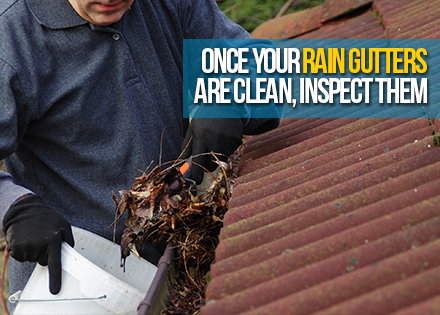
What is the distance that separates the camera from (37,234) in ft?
5.50

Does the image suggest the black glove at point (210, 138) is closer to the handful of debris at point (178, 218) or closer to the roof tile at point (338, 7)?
the handful of debris at point (178, 218)

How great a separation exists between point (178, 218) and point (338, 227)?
74 cm

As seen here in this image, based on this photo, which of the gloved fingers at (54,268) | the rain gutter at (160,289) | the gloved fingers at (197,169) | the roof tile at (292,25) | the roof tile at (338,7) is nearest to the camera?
the rain gutter at (160,289)

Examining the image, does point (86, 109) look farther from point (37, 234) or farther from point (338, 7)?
point (338, 7)

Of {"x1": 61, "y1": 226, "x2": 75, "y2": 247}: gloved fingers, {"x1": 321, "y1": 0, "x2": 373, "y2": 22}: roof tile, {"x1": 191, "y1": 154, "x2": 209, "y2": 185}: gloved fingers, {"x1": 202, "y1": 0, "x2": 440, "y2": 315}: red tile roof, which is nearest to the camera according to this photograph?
{"x1": 202, "y1": 0, "x2": 440, "y2": 315}: red tile roof

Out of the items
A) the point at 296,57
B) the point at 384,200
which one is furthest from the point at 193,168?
the point at 296,57

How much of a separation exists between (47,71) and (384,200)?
1.60 metres

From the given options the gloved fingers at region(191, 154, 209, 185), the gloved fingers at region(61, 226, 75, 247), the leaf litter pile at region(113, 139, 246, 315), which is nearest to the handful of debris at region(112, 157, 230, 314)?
the leaf litter pile at region(113, 139, 246, 315)

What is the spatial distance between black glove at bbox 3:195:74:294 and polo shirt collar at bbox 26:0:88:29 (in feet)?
2.74

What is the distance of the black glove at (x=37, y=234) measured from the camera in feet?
5.13

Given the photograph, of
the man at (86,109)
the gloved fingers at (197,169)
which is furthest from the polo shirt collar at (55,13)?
the gloved fingers at (197,169)

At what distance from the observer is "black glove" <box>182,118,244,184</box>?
6.02ft

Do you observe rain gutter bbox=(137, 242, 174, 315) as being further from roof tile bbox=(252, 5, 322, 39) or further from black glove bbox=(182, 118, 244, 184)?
roof tile bbox=(252, 5, 322, 39)

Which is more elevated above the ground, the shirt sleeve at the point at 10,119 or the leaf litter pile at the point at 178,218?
the shirt sleeve at the point at 10,119
